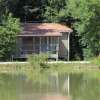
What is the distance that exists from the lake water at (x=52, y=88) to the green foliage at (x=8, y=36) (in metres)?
7.68

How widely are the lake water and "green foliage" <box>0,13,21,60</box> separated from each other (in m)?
7.68

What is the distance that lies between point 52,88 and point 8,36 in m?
15.0

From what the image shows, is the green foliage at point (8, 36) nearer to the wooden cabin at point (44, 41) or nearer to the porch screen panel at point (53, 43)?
the wooden cabin at point (44, 41)

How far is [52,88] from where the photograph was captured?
23.9 meters

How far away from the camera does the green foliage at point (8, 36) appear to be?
37938 mm

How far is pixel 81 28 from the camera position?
1604 inches

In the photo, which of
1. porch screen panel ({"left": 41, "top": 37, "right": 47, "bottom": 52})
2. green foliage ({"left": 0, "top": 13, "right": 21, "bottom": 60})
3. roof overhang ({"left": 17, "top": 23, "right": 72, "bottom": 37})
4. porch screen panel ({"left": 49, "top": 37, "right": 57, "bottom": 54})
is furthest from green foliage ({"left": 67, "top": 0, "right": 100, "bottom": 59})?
green foliage ({"left": 0, "top": 13, "right": 21, "bottom": 60})

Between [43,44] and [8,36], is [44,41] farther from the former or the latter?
[8,36]

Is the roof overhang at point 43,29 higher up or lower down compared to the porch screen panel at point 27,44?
higher up

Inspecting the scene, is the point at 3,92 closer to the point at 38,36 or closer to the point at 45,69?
the point at 45,69

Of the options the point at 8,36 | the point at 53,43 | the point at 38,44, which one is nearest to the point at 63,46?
the point at 53,43

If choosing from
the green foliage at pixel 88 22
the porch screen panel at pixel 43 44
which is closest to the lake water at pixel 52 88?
the green foliage at pixel 88 22

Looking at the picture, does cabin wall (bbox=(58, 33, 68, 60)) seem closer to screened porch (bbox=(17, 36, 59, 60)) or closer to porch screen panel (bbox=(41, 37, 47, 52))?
screened porch (bbox=(17, 36, 59, 60))

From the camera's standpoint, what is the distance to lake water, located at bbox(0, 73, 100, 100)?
812 inches
